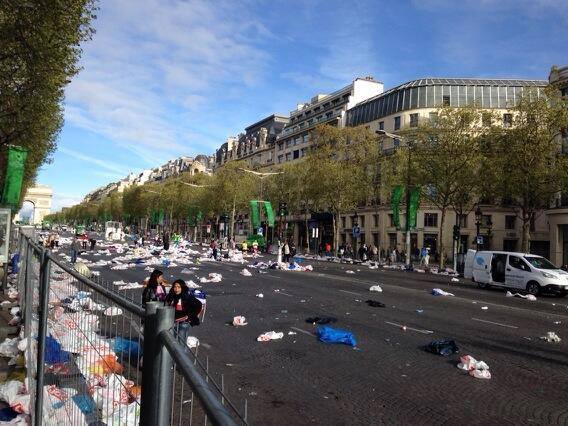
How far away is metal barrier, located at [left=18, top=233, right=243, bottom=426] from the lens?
5.98 ft

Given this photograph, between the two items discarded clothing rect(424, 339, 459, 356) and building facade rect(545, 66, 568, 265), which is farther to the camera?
building facade rect(545, 66, 568, 265)

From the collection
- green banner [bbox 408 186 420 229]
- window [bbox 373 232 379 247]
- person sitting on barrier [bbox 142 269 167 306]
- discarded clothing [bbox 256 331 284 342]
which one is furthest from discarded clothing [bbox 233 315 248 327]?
window [bbox 373 232 379 247]

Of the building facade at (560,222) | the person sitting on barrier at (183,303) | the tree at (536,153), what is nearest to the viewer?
the person sitting on barrier at (183,303)

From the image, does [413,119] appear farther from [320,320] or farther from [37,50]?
[320,320]

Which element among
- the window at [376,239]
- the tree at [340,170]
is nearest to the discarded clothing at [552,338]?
the tree at [340,170]

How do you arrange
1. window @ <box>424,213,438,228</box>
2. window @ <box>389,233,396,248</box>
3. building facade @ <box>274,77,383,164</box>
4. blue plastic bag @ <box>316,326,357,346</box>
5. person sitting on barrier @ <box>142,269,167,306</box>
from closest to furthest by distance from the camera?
person sitting on barrier @ <box>142,269,167,306</box>
blue plastic bag @ <box>316,326,357,346</box>
window @ <box>424,213,438,228</box>
window @ <box>389,233,396,248</box>
building facade @ <box>274,77,383,164</box>

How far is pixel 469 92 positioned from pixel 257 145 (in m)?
48.2

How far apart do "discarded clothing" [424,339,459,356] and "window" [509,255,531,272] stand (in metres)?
14.9

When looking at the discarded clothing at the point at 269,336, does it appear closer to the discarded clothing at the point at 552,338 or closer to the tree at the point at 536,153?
the discarded clothing at the point at 552,338

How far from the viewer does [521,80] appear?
6500cm

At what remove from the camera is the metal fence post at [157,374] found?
1899mm

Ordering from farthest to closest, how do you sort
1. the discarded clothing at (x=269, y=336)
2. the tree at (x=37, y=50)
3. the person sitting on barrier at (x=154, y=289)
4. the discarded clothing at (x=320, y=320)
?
the tree at (x=37, y=50)
the discarded clothing at (x=320, y=320)
the discarded clothing at (x=269, y=336)
the person sitting on barrier at (x=154, y=289)

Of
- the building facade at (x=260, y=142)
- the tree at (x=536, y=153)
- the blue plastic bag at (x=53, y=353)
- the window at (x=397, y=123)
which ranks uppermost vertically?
the building facade at (x=260, y=142)

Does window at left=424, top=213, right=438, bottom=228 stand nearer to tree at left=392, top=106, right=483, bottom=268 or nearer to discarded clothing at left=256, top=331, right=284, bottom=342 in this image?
tree at left=392, top=106, right=483, bottom=268
